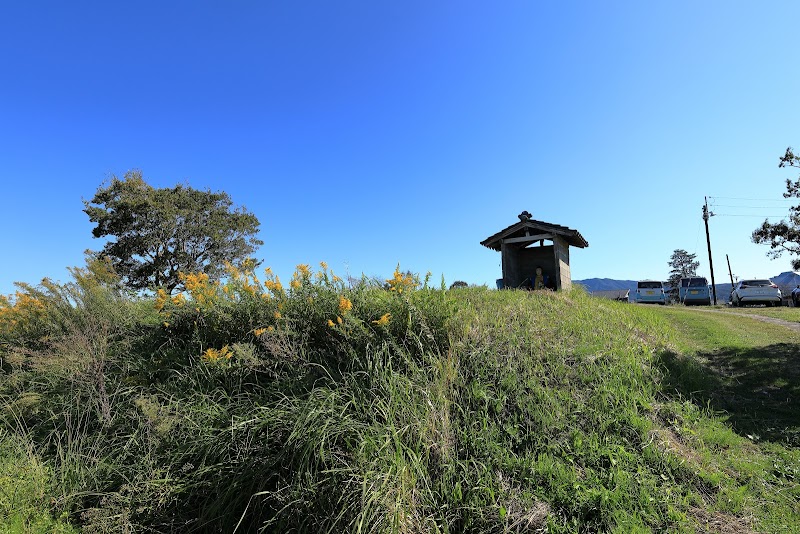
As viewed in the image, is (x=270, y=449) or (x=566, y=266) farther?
(x=566, y=266)

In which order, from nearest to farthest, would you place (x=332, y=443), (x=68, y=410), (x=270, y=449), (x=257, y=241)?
(x=332, y=443) < (x=270, y=449) < (x=68, y=410) < (x=257, y=241)

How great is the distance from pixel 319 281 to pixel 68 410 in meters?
3.06

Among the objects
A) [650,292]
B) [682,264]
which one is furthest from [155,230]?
[682,264]

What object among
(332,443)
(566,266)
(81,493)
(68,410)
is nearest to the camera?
(332,443)

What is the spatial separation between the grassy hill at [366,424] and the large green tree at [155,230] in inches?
671

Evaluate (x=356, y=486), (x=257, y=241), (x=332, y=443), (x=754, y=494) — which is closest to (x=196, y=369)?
(x=332, y=443)

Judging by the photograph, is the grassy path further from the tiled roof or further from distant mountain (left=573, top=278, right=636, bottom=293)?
the tiled roof

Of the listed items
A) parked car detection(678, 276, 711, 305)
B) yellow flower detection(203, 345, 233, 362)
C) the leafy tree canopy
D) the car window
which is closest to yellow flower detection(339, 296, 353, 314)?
yellow flower detection(203, 345, 233, 362)

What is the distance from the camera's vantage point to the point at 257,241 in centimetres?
2727

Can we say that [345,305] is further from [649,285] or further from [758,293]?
[649,285]

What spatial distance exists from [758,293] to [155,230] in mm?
32316

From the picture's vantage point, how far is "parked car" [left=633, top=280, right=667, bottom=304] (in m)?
24.7

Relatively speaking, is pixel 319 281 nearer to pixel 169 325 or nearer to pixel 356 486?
pixel 169 325

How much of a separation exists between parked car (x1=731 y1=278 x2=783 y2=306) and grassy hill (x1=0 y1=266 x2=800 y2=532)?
20707 mm
